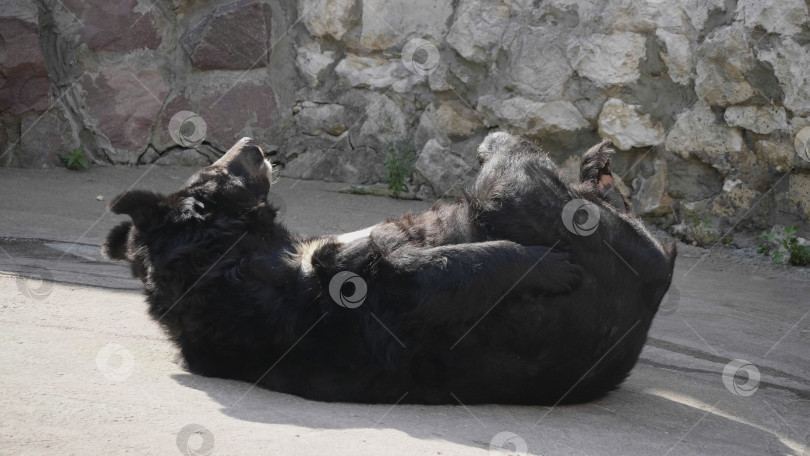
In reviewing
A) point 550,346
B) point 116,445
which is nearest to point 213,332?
point 116,445

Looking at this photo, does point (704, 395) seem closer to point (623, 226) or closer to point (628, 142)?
point (623, 226)

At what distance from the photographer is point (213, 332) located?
3070 millimetres

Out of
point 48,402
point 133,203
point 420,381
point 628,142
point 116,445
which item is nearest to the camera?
point 116,445

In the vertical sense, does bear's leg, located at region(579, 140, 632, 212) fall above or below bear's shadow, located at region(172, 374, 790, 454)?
above

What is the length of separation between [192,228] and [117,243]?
358 mm

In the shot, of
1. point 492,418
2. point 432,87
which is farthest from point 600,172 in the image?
point 432,87

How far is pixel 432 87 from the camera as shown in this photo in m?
6.57

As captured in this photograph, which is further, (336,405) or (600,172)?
(600,172)

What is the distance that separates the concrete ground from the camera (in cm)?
235

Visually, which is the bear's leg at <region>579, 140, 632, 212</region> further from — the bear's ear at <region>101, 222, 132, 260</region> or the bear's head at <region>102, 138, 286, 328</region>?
the bear's ear at <region>101, 222, 132, 260</region>

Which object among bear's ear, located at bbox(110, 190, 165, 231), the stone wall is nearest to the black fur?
bear's ear, located at bbox(110, 190, 165, 231)

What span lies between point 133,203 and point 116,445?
1152 millimetres

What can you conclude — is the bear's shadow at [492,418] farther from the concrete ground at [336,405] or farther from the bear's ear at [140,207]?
the bear's ear at [140,207]

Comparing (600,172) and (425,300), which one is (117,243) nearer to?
(425,300)
